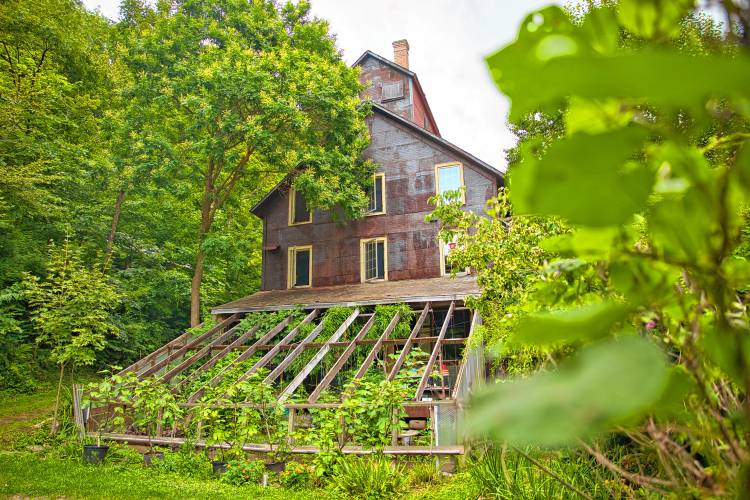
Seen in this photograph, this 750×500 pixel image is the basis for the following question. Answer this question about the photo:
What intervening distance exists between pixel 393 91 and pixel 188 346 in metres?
11.9

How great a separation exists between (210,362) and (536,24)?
1154 centimetres

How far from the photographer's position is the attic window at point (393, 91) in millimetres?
17750

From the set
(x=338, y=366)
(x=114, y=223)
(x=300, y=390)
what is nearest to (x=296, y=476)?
(x=338, y=366)

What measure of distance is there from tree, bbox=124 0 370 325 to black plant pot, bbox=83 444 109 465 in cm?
637

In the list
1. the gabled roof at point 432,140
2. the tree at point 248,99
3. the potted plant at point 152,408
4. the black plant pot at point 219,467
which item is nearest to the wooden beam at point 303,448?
the potted plant at point 152,408

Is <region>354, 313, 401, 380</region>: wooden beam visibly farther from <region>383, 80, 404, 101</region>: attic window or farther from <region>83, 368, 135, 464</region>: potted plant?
<region>383, 80, 404, 101</region>: attic window

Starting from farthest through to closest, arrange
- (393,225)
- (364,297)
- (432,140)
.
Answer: (432,140) < (393,225) < (364,297)

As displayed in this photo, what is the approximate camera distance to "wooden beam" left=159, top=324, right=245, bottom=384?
34.0 feet

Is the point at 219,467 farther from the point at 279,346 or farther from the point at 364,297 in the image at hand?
the point at 364,297

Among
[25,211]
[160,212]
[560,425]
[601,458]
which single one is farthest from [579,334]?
[160,212]

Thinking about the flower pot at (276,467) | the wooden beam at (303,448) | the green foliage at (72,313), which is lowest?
the flower pot at (276,467)

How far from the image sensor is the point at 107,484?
23.2 feet

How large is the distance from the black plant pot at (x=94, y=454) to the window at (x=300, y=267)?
7681mm

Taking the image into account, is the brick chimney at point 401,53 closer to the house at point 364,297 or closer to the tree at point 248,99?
the house at point 364,297
